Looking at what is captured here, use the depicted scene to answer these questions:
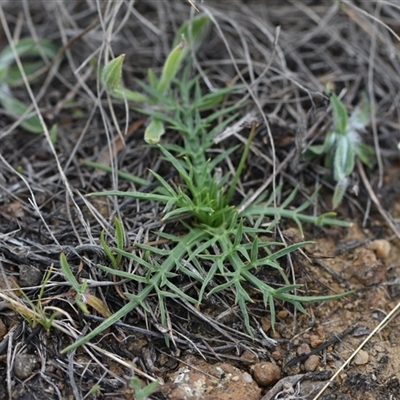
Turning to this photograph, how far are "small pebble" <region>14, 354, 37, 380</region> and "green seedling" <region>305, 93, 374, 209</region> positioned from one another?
47.5 inches

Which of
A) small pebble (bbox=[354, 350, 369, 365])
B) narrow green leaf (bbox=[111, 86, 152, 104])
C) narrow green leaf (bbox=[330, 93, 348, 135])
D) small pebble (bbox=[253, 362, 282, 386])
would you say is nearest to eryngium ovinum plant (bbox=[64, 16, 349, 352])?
narrow green leaf (bbox=[111, 86, 152, 104])

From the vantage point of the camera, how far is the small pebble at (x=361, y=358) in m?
1.81

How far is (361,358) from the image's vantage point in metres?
1.82

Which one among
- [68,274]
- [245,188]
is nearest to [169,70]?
[245,188]

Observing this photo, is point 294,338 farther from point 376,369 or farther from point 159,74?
point 159,74

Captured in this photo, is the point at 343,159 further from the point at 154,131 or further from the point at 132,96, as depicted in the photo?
the point at 132,96

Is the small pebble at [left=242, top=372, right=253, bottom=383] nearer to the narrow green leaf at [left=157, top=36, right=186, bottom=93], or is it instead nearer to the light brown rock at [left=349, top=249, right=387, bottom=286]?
the light brown rock at [left=349, top=249, right=387, bottom=286]

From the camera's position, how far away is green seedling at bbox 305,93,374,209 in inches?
86.1

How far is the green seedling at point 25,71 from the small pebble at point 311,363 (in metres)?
1.41

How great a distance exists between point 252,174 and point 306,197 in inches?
9.0

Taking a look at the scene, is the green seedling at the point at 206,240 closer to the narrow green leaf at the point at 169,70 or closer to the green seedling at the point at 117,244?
the green seedling at the point at 117,244

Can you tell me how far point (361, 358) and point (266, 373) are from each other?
0.32m

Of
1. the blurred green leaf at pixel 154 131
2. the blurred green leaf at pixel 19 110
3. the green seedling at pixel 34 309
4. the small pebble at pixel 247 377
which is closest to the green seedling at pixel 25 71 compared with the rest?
the blurred green leaf at pixel 19 110

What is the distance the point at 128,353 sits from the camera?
5.70 feet
